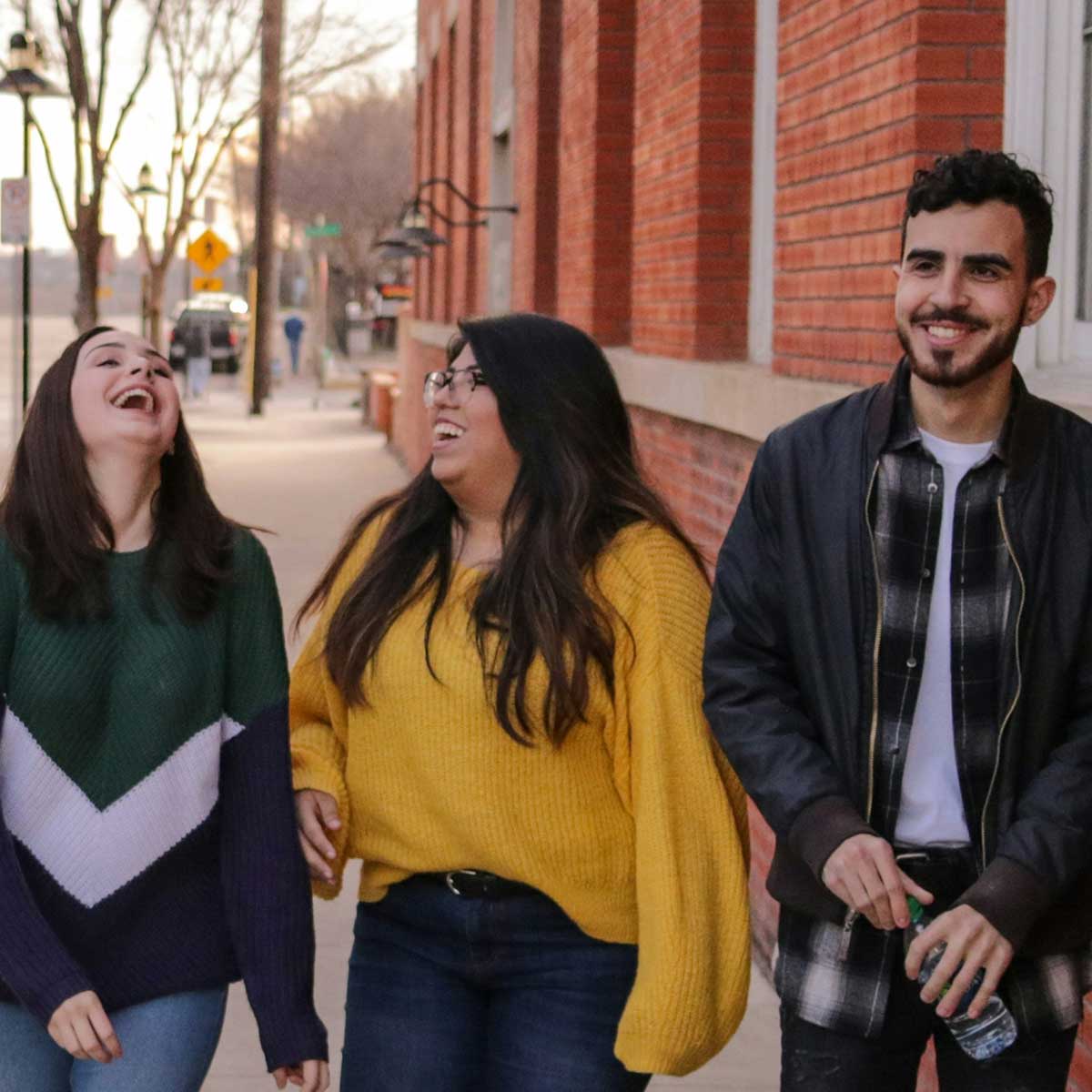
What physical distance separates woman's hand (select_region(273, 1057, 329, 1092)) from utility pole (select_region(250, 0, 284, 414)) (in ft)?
101

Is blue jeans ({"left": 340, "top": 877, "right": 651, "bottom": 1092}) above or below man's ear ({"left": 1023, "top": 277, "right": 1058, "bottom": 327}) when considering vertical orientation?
below

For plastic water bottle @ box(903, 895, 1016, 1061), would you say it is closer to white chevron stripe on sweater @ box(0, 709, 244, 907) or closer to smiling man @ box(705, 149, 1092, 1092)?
smiling man @ box(705, 149, 1092, 1092)

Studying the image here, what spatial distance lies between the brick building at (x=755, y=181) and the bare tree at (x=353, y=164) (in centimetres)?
6893

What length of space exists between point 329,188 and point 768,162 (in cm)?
7648

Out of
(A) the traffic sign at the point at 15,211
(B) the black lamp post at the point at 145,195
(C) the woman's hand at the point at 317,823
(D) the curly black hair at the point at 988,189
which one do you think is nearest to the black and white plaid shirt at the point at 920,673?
(D) the curly black hair at the point at 988,189

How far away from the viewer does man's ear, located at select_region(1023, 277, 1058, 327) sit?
3.09 metres

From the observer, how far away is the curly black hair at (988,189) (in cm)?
306

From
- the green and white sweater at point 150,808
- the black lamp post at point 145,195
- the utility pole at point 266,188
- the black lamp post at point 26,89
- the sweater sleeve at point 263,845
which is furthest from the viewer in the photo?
the black lamp post at point 145,195

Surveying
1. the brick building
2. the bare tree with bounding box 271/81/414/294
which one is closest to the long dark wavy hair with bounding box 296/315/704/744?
the brick building

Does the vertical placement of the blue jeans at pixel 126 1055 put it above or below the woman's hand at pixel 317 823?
below

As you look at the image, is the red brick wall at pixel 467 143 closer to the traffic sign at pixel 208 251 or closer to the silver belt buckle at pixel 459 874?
the silver belt buckle at pixel 459 874

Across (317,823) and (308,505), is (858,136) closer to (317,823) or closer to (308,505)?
(317,823)

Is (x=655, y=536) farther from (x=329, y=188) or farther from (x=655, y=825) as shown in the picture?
(x=329, y=188)

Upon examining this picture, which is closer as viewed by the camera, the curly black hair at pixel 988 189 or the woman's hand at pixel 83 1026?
the curly black hair at pixel 988 189
